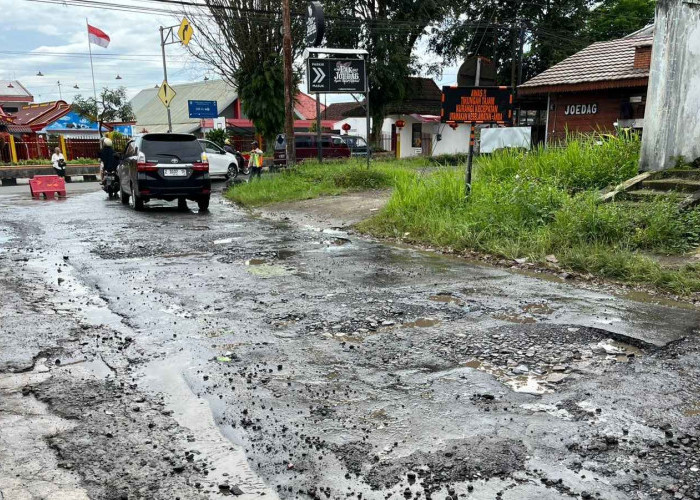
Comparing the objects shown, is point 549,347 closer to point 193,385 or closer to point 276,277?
point 193,385

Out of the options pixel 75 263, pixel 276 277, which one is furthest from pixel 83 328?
pixel 75 263

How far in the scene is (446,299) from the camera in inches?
229

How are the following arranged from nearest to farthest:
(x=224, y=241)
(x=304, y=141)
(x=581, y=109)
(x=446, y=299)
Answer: (x=446, y=299)
(x=224, y=241)
(x=581, y=109)
(x=304, y=141)

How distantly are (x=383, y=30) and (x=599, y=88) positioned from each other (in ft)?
54.5

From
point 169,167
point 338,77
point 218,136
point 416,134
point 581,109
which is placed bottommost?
point 169,167

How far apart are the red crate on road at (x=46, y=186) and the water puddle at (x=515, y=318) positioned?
15746 mm

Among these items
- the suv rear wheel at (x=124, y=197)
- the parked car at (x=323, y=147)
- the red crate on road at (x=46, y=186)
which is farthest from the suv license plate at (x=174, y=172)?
the parked car at (x=323, y=147)

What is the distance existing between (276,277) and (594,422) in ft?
14.0

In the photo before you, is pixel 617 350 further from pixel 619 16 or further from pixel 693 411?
pixel 619 16

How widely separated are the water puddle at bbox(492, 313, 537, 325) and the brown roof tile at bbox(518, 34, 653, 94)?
15.3 meters

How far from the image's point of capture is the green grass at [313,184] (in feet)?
50.6

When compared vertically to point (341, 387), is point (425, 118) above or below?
above

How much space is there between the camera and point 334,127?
52.1 m

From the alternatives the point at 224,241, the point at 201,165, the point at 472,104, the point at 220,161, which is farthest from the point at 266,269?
the point at 220,161
